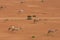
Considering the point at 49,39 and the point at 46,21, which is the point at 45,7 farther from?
the point at 49,39

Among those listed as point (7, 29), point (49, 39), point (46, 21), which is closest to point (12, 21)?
point (7, 29)

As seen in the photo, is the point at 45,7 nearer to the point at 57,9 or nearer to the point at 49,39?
the point at 57,9

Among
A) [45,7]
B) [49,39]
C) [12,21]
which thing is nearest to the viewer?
[49,39]

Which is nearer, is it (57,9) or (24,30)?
(24,30)

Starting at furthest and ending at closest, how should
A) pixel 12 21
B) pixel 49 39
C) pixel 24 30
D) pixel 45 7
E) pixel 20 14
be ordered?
1. pixel 45 7
2. pixel 20 14
3. pixel 12 21
4. pixel 24 30
5. pixel 49 39

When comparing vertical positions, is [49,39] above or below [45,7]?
below

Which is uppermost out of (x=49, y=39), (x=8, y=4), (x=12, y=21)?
(x=8, y=4)
